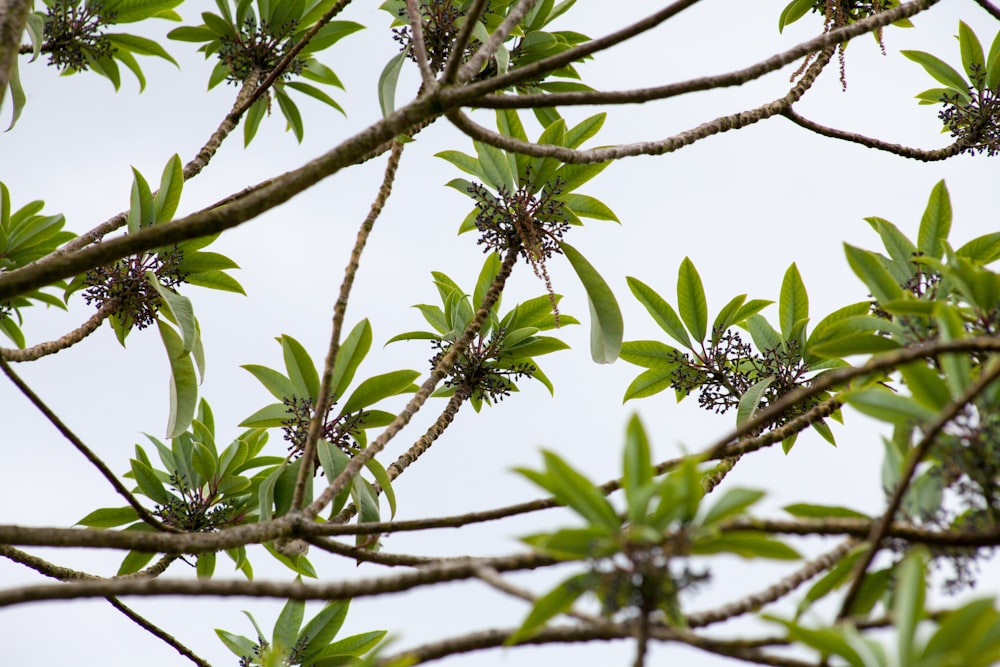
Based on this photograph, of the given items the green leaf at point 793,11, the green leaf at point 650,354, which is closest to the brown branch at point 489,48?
the green leaf at point 650,354

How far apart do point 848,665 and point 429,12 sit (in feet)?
11.9

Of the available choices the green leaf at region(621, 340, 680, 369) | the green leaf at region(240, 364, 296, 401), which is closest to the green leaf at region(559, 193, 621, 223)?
the green leaf at region(621, 340, 680, 369)

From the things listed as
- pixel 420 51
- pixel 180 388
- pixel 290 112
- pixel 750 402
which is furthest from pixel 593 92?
pixel 290 112

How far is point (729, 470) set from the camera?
319cm

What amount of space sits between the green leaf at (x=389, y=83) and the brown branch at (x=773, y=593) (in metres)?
2.58

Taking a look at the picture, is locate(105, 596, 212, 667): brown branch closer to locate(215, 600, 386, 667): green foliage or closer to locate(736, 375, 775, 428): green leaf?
locate(215, 600, 386, 667): green foliage

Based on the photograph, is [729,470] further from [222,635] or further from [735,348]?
[222,635]

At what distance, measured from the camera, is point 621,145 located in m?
→ 2.42

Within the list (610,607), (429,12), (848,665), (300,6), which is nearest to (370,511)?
(610,607)

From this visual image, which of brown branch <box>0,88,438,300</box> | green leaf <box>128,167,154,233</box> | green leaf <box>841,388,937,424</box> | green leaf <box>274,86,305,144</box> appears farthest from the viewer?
green leaf <box>274,86,305,144</box>

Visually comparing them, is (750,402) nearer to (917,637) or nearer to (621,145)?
(621,145)

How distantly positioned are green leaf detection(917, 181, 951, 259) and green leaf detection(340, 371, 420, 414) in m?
1.97

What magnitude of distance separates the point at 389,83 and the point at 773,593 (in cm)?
282

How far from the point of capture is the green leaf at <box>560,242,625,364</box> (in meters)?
3.58
